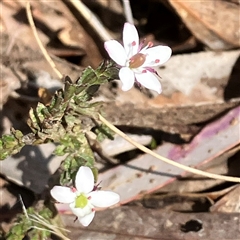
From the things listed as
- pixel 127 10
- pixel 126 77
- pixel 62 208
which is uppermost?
pixel 126 77

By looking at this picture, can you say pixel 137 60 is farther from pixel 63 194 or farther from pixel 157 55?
pixel 63 194

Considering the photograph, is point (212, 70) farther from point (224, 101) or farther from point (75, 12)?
point (75, 12)

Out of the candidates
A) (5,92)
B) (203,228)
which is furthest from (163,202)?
(5,92)

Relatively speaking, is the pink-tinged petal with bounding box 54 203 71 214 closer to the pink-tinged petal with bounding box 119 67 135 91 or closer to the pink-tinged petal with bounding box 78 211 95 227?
the pink-tinged petal with bounding box 78 211 95 227

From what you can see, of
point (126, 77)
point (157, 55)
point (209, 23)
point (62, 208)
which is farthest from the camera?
point (209, 23)

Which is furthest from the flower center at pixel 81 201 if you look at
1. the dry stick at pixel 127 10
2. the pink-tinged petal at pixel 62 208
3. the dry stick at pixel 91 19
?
the dry stick at pixel 127 10

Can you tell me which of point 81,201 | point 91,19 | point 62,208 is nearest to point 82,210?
point 81,201
